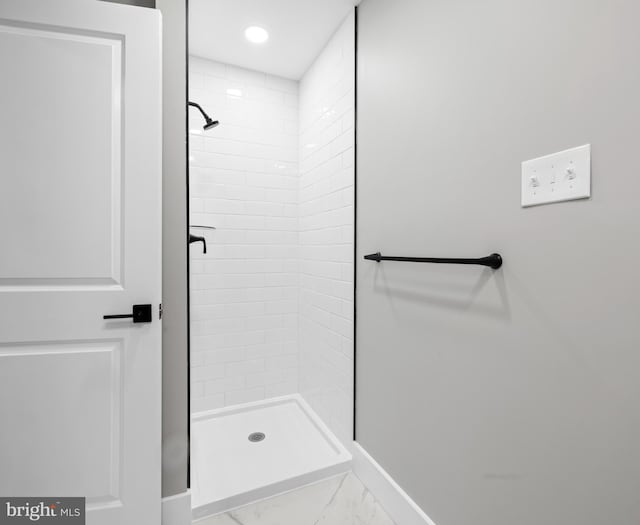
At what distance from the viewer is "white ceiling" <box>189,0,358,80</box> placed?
5.87 ft

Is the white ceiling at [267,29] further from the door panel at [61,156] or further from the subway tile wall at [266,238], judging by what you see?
the door panel at [61,156]

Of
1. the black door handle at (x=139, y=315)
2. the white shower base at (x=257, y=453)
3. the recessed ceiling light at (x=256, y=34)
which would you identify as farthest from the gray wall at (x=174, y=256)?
the recessed ceiling light at (x=256, y=34)

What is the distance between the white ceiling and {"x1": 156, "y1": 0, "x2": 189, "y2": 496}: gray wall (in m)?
0.52

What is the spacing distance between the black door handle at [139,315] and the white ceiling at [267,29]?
1593 mm

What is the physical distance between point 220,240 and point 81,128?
1204 mm

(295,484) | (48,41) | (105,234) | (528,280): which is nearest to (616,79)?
(528,280)

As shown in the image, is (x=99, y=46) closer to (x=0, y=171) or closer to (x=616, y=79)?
(x=0, y=171)

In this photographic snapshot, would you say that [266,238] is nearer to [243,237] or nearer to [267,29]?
[243,237]

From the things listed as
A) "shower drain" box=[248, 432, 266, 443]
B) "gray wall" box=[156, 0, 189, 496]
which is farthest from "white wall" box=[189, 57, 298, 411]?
"gray wall" box=[156, 0, 189, 496]

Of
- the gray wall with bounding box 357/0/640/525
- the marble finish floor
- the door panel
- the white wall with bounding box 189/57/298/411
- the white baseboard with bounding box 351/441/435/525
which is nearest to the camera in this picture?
the gray wall with bounding box 357/0/640/525

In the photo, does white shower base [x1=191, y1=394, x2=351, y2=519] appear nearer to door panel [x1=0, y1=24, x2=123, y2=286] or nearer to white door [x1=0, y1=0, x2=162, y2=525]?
white door [x1=0, y1=0, x2=162, y2=525]

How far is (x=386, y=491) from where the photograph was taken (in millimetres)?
1546

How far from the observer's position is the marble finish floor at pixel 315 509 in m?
1.48

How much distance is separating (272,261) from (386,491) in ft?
5.24
